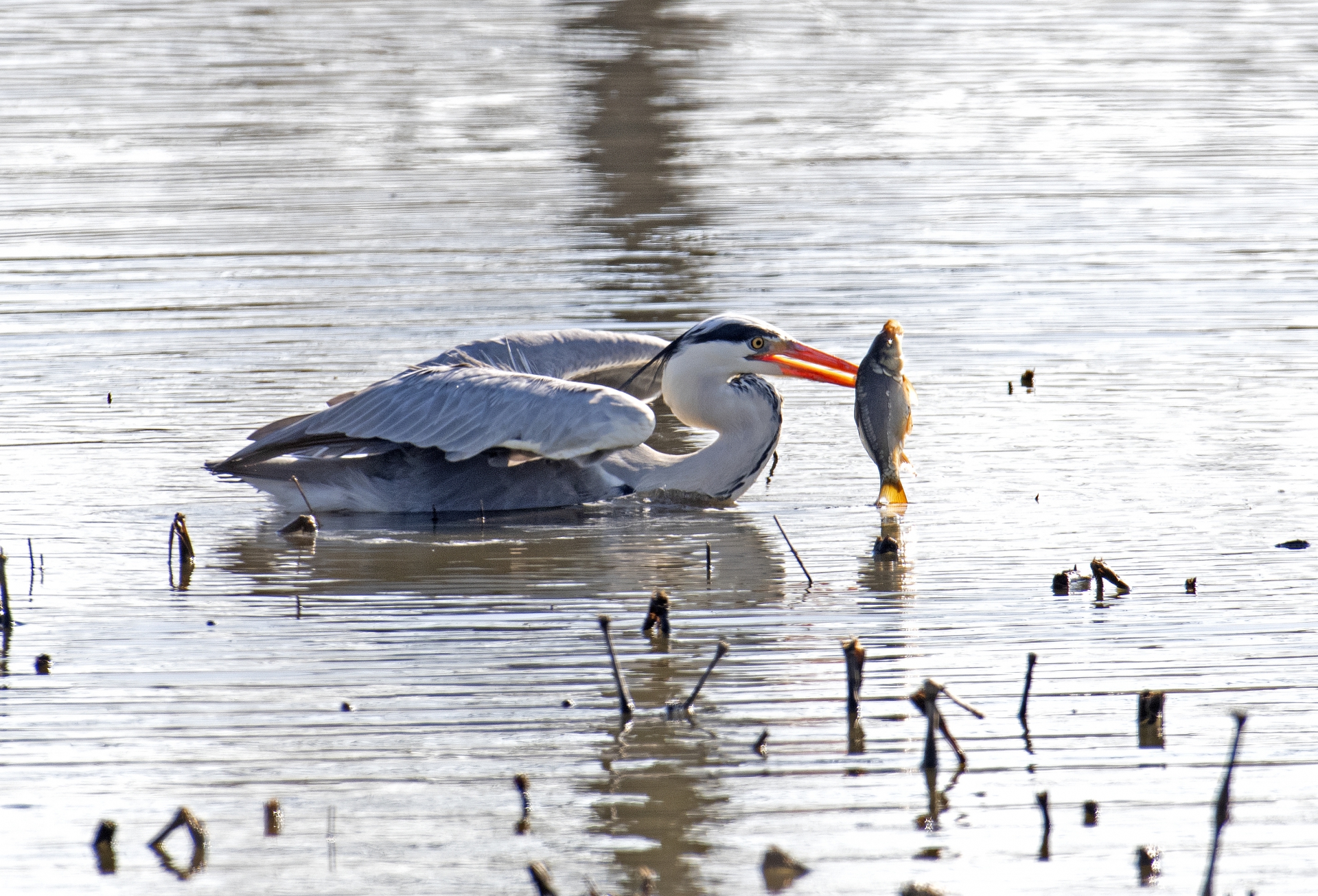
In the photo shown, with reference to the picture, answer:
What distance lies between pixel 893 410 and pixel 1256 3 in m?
19.7

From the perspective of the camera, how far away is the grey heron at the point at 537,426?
290 inches

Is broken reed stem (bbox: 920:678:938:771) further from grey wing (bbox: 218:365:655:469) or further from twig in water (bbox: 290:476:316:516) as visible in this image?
twig in water (bbox: 290:476:316:516)

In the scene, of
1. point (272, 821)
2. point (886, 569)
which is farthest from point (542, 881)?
point (886, 569)

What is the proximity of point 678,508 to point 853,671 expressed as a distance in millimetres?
3219

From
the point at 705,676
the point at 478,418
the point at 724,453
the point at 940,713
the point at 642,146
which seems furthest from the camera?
the point at 642,146

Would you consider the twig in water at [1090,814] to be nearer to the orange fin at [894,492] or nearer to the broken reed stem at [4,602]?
the orange fin at [894,492]

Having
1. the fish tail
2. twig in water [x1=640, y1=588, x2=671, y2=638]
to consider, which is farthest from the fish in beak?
twig in water [x1=640, y1=588, x2=671, y2=638]

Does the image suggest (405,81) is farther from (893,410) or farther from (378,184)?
(893,410)

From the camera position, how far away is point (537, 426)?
7.32 meters

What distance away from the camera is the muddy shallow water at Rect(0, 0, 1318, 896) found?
14.3 ft

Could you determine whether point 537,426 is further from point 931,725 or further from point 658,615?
point 931,725

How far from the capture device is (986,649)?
5.54 metres

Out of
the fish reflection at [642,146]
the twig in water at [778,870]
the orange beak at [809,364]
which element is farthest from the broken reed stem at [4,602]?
the fish reflection at [642,146]

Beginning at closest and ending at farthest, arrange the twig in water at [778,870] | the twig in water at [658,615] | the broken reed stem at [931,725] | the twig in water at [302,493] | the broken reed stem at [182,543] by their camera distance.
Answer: the twig in water at [778,870] < the broken reed stem at [931,725] < the twig in water at [658,615] < the broken reed stem at [182,543] < the twig in water at [302,493]
